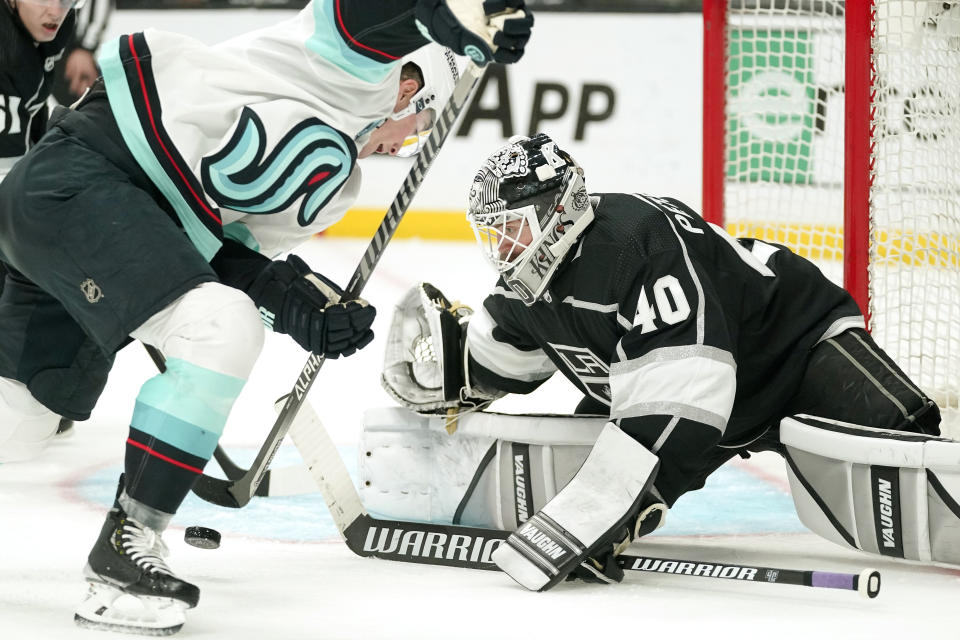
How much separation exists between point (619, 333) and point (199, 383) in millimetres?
759

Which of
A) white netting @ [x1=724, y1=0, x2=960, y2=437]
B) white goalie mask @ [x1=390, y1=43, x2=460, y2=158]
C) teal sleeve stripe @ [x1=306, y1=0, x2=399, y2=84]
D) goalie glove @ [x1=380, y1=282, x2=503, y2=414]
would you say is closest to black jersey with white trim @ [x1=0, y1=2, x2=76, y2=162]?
goalie glove @ [x1=380, y1=282, x2=503, y2=414]

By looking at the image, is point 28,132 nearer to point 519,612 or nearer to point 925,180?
point 519,612

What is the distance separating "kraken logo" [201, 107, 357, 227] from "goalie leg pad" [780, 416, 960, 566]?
92 cm

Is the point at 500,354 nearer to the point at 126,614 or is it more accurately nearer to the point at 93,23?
the point at 126,614

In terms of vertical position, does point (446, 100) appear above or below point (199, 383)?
above

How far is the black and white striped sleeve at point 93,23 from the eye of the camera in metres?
6.66

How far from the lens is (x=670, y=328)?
6.90 ft

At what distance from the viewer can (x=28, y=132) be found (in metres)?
3.26

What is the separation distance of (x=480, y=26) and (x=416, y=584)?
90 cm

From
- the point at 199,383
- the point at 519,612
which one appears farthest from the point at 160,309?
the point at 519,612

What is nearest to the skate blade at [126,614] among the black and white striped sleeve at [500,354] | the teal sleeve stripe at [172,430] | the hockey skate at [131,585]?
the hockey skate at [131,585]

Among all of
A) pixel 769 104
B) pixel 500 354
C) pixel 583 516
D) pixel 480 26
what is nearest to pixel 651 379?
pixel 583 516

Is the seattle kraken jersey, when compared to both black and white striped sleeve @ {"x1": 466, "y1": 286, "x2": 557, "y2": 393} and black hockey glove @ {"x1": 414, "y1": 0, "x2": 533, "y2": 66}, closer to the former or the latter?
black hockey glove @ {"x1": 414, "y1": 0, "x2": 533, "y2": 66}

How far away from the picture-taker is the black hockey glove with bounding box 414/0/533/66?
1.89 meters
